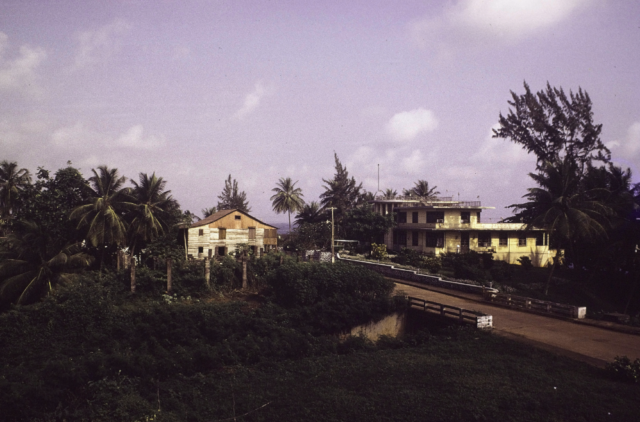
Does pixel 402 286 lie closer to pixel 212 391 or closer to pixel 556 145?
pixel 212 391

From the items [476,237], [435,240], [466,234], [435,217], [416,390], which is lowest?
[416,390]

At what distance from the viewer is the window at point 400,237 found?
5040cm

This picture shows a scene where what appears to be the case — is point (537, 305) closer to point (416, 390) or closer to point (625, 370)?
point (625, 370)

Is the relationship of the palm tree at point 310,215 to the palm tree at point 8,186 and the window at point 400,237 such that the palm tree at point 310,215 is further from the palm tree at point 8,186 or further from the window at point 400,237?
the palm tree at point 8,186

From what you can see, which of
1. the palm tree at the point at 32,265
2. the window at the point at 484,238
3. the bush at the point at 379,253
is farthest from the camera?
the window at the point at 484,238

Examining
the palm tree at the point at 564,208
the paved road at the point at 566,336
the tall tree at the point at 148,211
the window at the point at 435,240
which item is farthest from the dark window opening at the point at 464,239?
the tall tree at the point at 148,211

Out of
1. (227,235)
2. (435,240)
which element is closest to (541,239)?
(435,240)

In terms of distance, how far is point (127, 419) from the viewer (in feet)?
35.7

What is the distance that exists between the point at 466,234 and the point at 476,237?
1189 millimetres

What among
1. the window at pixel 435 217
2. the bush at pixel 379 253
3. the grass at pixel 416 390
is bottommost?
the grass at pixel 416 390

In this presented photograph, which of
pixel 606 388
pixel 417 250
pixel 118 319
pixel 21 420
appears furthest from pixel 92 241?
pixel 417 250

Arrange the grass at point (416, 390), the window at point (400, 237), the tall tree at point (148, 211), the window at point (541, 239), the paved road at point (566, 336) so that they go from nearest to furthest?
the grass at point (416, 390)
the paved road at point (566, 336)
the tall tree at point (148, 211)
the window at point (541, 239)
the window at point (400, 237)

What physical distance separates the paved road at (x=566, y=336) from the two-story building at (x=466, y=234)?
2341 centimetres

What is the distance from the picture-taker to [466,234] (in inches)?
1841
